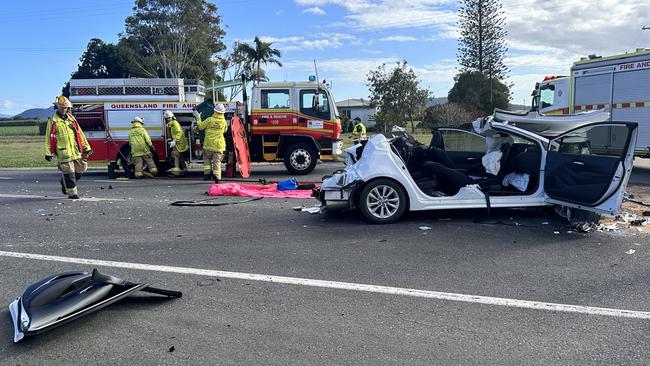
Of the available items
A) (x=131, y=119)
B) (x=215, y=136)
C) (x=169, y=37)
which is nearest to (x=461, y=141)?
(x=215, y=136)

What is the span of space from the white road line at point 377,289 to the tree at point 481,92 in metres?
38.3

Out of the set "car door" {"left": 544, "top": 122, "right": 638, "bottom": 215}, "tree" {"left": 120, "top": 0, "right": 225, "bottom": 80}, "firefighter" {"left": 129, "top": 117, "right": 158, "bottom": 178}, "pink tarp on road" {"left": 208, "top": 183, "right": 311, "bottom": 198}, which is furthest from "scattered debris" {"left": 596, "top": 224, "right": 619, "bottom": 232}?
"tree" {"left": 120, "top": 0, "right": 225, "bottom": 80}

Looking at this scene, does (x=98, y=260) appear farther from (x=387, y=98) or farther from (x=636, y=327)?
(x=387, y=98)

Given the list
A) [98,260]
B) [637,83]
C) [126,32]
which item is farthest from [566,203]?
[126,32]

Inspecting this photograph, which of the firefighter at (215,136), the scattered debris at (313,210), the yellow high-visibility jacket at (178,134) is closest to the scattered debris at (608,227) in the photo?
the scattered debris at (313,210)

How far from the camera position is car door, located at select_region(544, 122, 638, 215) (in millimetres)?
5973

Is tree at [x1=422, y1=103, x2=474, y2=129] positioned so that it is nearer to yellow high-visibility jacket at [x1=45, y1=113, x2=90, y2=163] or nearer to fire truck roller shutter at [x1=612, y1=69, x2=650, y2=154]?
fire truck roller shutter at [x1=612, y1=69, x2=650, y2=154]

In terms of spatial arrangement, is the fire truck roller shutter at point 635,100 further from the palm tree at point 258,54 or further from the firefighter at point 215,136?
the palm tree at point 258,54

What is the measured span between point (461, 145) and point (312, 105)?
20.7 feet

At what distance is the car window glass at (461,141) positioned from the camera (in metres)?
8.34

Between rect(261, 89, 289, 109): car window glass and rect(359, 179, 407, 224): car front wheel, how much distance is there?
23.9ft

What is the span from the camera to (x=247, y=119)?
1412cm

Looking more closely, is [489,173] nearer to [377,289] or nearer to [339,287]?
[377,289]

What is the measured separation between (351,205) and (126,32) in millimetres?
41845
